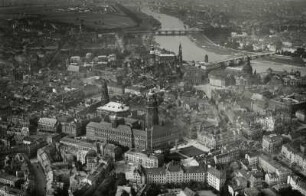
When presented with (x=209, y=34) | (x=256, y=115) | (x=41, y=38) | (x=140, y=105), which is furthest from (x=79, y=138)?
(x=209, y=34)

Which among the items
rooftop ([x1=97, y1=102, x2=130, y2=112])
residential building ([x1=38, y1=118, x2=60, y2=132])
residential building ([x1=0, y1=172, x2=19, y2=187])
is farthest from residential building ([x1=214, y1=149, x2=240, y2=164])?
residential building ([x1=38, y1=118, x2=60, y2=132])

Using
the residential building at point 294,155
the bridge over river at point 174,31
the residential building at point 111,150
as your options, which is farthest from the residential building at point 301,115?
the bridge over river at point 174,31

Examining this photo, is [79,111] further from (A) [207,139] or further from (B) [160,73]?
(B) [160,73]

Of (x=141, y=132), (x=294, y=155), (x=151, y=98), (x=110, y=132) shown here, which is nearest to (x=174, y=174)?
(x=141, y=132)

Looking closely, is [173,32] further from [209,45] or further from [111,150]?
[111,150]

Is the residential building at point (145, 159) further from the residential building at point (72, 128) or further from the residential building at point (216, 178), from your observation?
the residential building at point (72, 128)

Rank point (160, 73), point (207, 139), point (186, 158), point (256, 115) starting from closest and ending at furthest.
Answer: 1. point (186, 158)
2. point (207, 139)
3. point (256, 115)
4. point (160, 73)

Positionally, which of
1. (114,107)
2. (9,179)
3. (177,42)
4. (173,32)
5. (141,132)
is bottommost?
(9,179)
